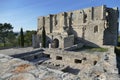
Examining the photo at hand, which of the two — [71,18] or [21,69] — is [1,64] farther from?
[71,18]

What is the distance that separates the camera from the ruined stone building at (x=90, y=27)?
998 inches

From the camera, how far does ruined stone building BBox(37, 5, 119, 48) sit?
25359 millimetres

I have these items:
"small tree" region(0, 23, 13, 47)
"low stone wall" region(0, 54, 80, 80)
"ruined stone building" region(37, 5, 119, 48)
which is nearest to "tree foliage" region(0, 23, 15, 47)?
"small tree" region(0, 23, 13, 47)

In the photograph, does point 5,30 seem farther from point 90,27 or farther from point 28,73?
point 28,73

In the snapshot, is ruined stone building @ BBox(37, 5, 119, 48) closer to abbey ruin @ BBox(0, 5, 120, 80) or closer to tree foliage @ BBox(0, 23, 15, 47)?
abbey ruin @ BBox(0, 5, 120, 80)

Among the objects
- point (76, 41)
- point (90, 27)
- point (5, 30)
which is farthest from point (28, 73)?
point (5, 30)

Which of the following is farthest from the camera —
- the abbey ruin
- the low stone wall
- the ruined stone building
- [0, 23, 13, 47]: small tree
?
[0, 23, 13, 47]: small tree

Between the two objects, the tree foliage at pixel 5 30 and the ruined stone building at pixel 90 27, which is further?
the tree foliage at pixel 5 30

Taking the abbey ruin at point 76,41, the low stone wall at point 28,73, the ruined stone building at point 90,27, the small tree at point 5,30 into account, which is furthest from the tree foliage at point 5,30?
the low stone wall at point 28,73

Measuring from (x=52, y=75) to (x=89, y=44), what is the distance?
84.0 feet

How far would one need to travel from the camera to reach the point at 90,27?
2694 cm

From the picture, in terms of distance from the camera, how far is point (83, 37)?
2808 cm

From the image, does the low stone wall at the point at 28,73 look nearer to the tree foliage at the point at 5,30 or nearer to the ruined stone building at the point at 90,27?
the ruined stone building at the point at 90,27

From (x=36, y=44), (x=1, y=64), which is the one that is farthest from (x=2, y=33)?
(x=1, y=64)
